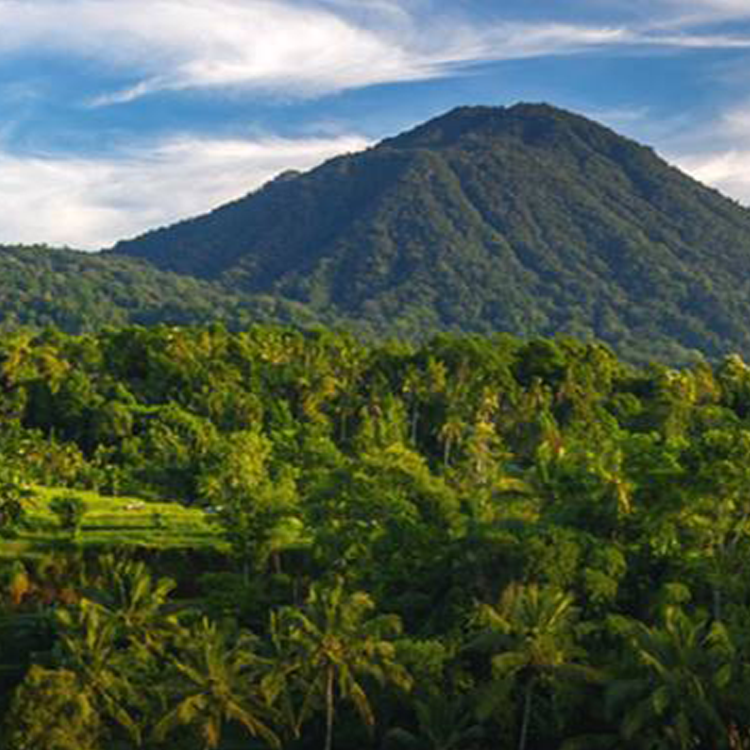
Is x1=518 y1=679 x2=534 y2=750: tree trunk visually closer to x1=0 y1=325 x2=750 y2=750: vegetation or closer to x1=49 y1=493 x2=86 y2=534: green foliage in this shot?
x1=0 y1=325 x2=750 y2=750: vegetation

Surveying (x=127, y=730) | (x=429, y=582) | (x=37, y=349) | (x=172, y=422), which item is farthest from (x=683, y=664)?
(x=37, y=349)

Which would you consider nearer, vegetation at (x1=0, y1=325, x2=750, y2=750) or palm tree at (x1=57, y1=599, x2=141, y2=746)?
vegetation at (x1=0, y1=325, x2=750, y2=750)

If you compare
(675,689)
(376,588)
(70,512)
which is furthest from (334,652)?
(70,512)

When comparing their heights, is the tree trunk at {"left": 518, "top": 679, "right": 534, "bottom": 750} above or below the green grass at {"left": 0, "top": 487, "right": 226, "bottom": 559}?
below

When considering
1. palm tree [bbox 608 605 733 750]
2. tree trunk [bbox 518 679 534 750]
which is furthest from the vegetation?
tree trunk [bbox 518 679 534 750]

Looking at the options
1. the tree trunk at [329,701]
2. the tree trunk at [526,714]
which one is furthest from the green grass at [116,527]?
the tree trunk at [526,714]

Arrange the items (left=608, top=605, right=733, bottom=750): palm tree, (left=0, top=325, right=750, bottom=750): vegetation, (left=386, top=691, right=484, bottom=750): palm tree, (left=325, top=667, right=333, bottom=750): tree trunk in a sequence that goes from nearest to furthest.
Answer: (left=608, top=605, right=733, bottom=750): palm tree, (left=0, top=325, right=750, bottom=750): vegetation, (left=386, top=691, right=484, bottom=750): palm tree, (left=325, top=667, right=333, bottom=750): tree trunk
